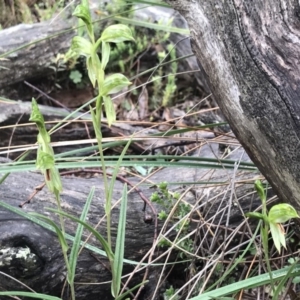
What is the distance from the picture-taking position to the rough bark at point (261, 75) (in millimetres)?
961

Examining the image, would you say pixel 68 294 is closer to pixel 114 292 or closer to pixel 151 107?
pixel 114 292

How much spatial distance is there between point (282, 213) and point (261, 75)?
286 millimetres

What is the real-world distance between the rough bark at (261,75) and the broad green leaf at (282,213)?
0.17m

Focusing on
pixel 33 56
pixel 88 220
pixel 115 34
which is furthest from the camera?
pixel 33 56

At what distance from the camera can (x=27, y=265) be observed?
1229mm

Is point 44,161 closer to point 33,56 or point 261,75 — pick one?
point 261,75

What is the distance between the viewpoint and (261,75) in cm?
97

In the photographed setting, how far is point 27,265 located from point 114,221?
281 mm

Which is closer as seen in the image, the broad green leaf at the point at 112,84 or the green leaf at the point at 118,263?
the broad green leaf at the point at 112,84

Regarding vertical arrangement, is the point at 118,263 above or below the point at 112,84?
below

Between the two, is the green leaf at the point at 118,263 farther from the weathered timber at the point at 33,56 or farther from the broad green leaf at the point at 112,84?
the weathered timber at the point at 33,56

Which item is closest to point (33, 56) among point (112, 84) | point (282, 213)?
point (112, 84)

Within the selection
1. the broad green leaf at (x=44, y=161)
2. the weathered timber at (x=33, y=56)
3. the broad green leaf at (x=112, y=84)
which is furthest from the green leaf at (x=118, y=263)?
the weathered timber at (x=33, y=56)

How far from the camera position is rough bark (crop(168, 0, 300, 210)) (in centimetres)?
96
